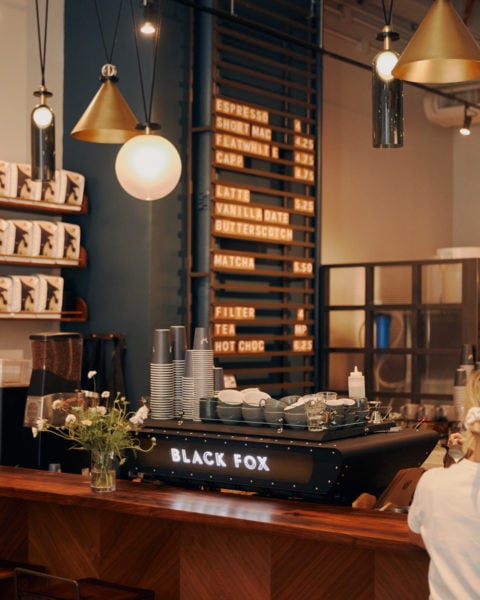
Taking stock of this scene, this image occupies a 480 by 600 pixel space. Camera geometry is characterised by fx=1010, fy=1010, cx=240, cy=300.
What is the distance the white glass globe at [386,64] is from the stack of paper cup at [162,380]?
127 cm

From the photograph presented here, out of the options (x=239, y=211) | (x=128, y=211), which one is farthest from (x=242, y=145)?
(x=128, y=211)

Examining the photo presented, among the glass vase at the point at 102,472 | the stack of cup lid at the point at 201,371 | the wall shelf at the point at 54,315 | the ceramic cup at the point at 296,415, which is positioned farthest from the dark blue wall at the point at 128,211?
the ceramic cup at the point at 296,415

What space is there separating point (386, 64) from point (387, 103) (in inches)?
5.5

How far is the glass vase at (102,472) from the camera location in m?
3.65

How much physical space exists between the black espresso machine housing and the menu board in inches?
134

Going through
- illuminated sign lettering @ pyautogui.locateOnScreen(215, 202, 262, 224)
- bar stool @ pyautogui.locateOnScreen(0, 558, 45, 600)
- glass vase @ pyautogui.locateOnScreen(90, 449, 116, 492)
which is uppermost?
illuminated sign lettering @ pyautogui.locateOnScreen(215, 202, 262, 224)

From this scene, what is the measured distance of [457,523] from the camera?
2582 millimetres

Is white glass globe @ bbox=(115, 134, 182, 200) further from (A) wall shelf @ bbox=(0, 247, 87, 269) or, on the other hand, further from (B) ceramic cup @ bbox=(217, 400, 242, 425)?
(A) wall shelf @ bbox=(0, 247, 87, 269)

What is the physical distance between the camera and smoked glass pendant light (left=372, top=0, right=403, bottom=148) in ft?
11.7

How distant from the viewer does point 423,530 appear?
2680mm

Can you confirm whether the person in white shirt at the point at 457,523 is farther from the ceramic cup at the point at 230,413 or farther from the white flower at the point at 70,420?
the white flower at the point at 70,420

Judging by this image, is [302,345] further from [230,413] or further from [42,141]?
[230,413]

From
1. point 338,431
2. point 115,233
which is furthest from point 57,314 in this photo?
point 338,431

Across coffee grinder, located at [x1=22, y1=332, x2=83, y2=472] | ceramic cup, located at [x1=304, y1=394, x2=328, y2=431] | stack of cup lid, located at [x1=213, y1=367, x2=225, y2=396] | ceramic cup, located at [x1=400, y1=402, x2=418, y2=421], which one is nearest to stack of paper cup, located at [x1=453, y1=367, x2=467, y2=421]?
ceramic cup, located at [x1=400, y1=402, x2=418, y2=421]
